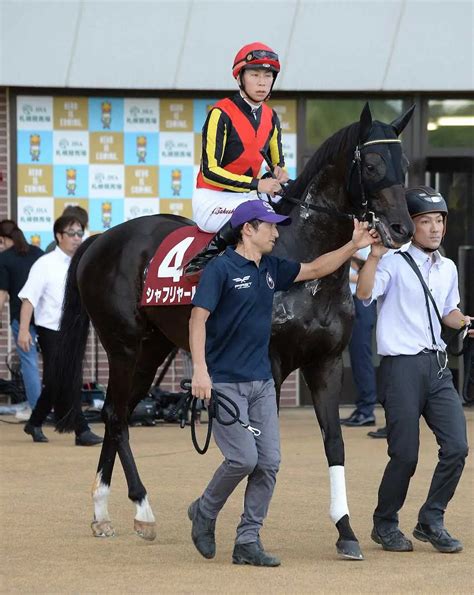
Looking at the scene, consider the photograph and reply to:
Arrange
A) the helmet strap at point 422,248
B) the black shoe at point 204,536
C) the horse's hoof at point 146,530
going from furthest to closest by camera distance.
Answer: the horse's hoof at point 146,530 → the helmet strap at point 422,248 → the black shoe at point 204,536

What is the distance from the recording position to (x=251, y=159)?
7762 mm

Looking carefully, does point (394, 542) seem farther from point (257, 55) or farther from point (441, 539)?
point (257, 55)

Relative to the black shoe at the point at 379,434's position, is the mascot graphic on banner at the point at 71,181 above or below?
above

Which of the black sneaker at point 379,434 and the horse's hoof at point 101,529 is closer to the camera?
the horse's hoof at point 101,529

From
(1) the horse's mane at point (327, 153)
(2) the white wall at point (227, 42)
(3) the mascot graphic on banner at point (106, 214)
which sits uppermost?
(2) the white wall at point (227, 42)

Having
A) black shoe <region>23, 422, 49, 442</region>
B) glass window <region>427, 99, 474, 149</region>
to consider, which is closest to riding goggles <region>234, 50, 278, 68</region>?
black shoe <region>23, 422, 49, 442</region>

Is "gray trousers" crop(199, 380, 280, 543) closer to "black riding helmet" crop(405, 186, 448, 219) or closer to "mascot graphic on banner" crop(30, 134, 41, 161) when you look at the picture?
"black riding helmet" crop(405, 186, 448, 219)

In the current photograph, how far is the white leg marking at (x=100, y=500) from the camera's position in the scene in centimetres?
782

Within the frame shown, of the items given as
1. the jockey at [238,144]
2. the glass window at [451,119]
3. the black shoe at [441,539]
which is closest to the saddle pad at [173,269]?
the jockey at [238,144]

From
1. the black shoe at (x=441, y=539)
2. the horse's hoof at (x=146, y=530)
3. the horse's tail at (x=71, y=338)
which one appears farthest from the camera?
the horse's tail at (x=71, y=338)

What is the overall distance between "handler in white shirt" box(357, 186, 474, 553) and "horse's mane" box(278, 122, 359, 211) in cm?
45

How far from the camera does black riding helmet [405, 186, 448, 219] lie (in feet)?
23.8

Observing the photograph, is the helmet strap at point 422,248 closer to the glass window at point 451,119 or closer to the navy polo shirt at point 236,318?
the navy polo shirt at point 236,318

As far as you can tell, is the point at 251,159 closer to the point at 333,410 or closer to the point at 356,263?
the point at 333,410
